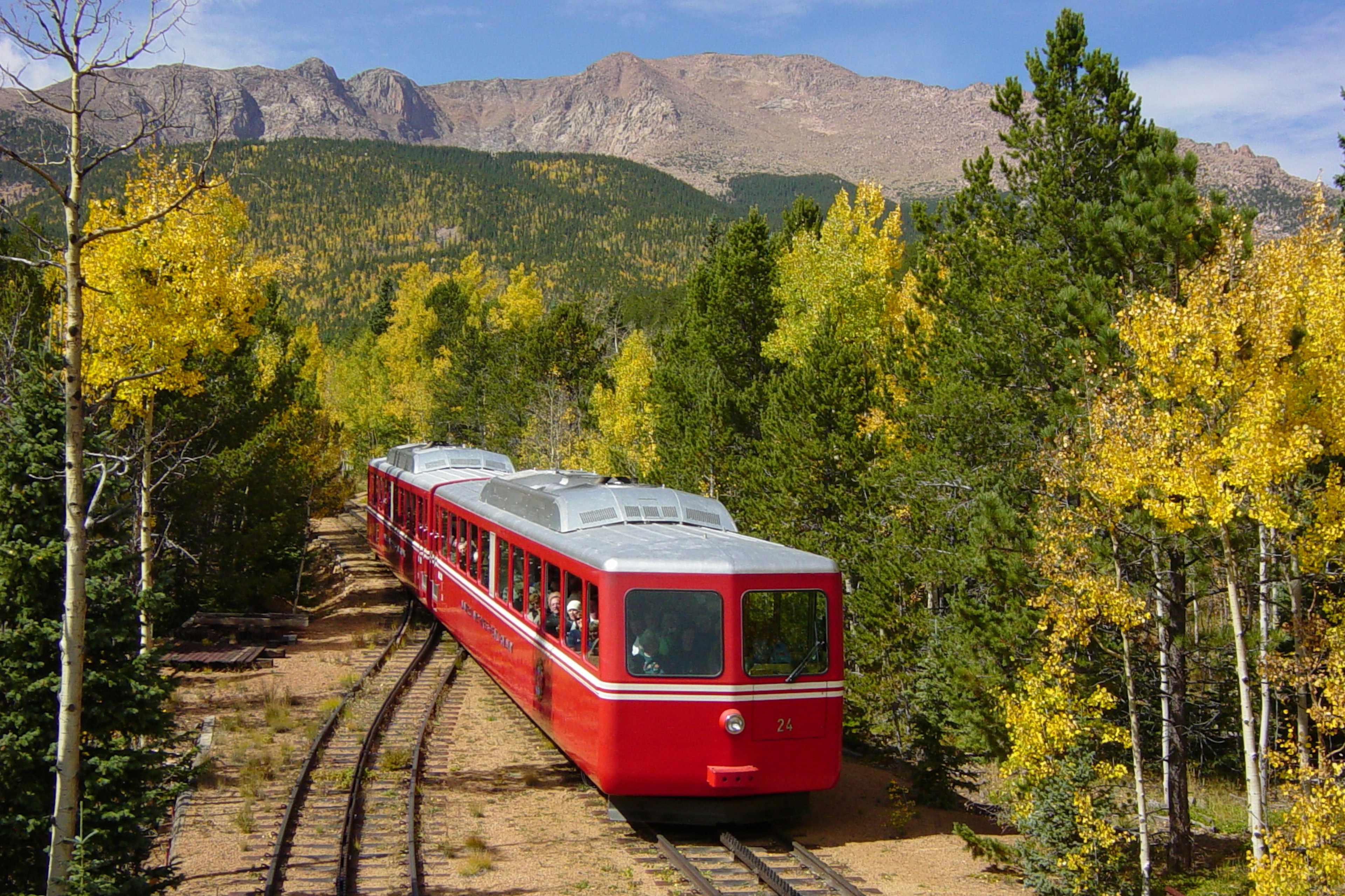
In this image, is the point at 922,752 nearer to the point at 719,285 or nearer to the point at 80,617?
the point at 80,617

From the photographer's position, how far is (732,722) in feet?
33.3

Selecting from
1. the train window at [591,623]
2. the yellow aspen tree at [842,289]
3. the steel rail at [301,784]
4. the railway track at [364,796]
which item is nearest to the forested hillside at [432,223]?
the yellow aspen tree at [842,289]

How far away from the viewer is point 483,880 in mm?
9906

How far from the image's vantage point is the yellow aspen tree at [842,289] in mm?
27531

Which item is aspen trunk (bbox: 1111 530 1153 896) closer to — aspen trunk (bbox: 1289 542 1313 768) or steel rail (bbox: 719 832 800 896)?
aspen trunk (bbox: 1289 542 1313 768)

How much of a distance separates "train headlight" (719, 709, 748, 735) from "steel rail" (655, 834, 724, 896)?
128 cm

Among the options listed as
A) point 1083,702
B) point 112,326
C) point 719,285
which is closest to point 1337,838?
point 1083,702

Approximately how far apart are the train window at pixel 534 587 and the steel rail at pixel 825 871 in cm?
401

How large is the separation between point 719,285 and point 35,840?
24330 millimetres

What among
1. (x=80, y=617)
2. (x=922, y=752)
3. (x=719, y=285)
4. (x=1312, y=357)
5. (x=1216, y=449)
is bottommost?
(x=922, y=752)

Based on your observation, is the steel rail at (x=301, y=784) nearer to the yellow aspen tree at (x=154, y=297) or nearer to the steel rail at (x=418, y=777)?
the steel rail at (x=418, y=777)

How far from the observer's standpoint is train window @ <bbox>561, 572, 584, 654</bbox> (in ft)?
36.2

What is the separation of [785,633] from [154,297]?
1052cm

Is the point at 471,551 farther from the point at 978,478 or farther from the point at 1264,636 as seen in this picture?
the point at 1264,636
